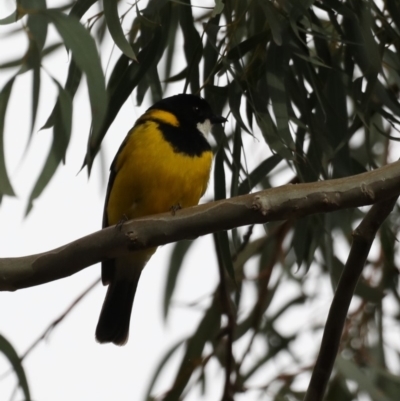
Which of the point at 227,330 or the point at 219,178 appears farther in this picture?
the point at 227,330

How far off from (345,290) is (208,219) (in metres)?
0.41

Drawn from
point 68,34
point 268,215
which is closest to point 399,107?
point 268,215

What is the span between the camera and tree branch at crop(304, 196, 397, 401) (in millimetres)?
1952

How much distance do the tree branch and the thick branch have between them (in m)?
0.13

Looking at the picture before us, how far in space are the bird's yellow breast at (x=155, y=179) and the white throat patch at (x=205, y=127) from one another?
0.14 meters

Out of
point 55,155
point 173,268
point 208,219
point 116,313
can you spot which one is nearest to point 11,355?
point 55,155

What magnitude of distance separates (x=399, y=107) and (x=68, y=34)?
3.08 ft

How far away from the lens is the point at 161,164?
9.08 ft

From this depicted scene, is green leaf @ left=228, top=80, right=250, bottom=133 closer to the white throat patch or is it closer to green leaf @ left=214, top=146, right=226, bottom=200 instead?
green leaf @ left=214, top=146, right=226, bottom=200

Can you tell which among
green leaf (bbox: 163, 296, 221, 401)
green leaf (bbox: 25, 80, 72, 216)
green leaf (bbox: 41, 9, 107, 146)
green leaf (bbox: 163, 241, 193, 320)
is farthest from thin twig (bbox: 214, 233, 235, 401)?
green leaf (bbox: 41, 9, 107, 146)

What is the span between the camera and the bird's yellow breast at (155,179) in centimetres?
275

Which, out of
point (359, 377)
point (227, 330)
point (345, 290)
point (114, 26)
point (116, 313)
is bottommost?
point (359, 377)

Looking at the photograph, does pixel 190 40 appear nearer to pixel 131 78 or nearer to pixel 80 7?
pixel 131 78

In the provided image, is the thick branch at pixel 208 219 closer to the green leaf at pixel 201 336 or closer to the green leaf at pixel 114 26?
the green leaf at pixel 114 26
